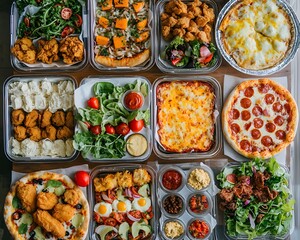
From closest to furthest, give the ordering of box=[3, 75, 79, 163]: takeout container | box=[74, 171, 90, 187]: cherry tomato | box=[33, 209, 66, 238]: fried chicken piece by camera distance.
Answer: box=[33, 209, 66, 238]: fried chicken piece, box=[74, 171, 90, 187]: cherry tomato, box=[3, 75, 79, 163]: takeout container

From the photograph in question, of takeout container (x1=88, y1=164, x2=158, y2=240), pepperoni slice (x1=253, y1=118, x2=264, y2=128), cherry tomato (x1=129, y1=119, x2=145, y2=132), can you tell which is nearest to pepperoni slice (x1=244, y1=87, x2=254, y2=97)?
pepperoni slice (x1=253, y1=118, x2=264, y2=128)

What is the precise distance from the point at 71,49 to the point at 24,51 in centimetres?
48

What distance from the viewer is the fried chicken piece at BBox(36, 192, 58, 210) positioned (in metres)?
4.09

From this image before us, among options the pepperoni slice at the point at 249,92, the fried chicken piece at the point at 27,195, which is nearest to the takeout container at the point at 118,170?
the fried chicken piece at the point at 27,195

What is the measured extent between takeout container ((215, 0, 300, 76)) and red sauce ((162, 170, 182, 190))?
3.95 feet

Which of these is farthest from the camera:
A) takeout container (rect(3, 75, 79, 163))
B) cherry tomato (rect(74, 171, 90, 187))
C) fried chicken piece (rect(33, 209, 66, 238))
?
takeout container (rect(3, 75, 79, 163))

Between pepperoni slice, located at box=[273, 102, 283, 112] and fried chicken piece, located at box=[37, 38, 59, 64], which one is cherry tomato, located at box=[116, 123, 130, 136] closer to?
fried chicken piece, located at box=[37, 38, 59, 64]

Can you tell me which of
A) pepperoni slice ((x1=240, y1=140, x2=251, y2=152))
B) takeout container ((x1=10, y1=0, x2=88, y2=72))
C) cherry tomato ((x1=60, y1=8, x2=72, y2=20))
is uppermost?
cherry tomato ((x1=60, y1=8, x2=72, y2=20))

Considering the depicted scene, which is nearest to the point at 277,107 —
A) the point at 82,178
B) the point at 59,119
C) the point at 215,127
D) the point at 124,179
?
the point at 215,127

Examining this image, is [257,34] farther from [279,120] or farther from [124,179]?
[124,179]

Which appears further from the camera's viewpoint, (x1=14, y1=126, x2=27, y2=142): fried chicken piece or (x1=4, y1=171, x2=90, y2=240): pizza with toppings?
(x1=14, y1=126, x2=27, y2=142): fried chicken piece

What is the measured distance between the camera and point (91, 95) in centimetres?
422

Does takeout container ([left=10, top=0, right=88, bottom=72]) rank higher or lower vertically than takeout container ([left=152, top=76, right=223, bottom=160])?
higher

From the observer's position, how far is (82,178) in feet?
13.7
